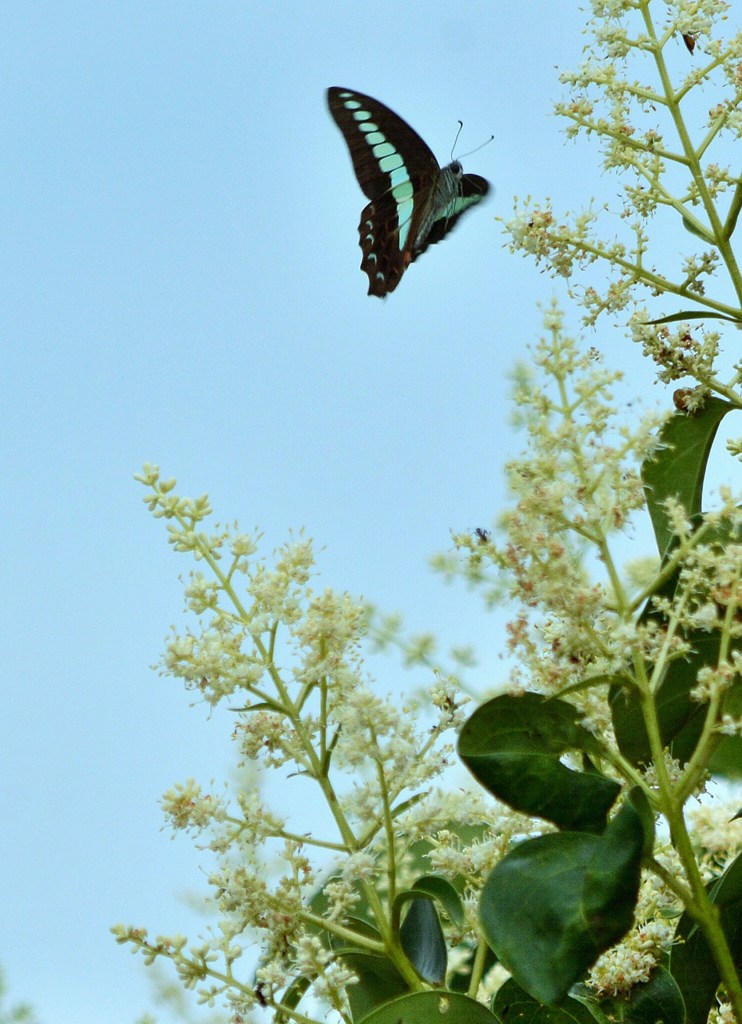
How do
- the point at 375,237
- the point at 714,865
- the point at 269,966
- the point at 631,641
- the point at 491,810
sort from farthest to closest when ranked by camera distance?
the point at 375,237 → the point at 714,865 → the point at 491,810 → the point at 269,966 → the point at 631,641

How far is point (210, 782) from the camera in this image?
1.26 meters

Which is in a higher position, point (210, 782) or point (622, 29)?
point (622, 29)

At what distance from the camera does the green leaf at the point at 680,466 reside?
1441mm

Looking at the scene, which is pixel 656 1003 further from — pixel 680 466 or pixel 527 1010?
pixel 680 466

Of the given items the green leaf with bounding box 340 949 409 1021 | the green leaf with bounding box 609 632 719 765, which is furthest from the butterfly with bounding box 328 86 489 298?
the green leaf with bounding box 340 949 409 1021

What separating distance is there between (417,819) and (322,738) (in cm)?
13

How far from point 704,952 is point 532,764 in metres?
0.32

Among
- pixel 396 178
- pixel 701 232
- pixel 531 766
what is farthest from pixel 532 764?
pixel 396 178

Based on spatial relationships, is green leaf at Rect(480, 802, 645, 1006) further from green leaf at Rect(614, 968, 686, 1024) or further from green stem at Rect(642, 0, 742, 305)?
green stem at Rect(642, 0, 742, 305)

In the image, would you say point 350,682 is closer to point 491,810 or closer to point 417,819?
point 417,819

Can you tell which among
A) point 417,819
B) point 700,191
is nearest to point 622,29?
point 700,191

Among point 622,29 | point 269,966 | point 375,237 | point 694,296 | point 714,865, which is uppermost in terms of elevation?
point 375,237

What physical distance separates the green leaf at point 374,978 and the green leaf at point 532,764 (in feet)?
0.84

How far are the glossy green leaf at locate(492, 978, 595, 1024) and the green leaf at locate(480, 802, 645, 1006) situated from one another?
0.61 feet
